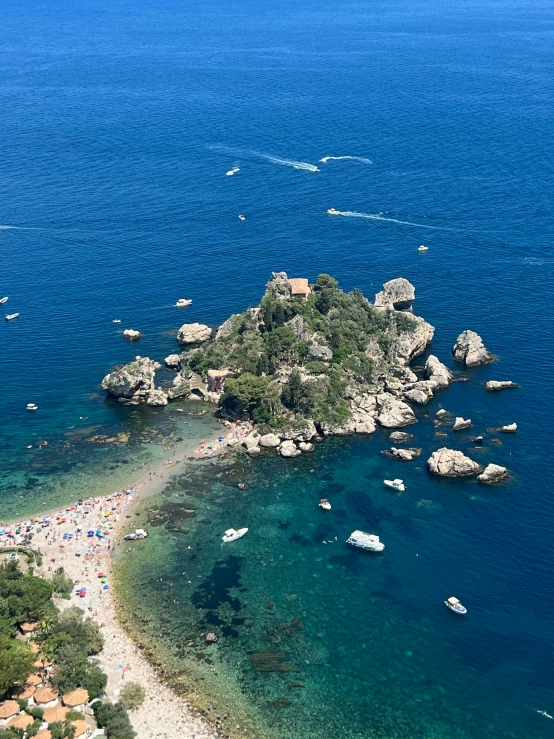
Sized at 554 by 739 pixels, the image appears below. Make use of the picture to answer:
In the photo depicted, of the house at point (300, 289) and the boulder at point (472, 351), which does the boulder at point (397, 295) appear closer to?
the house at point (300, 289)

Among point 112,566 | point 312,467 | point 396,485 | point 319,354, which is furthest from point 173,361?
point 396,485

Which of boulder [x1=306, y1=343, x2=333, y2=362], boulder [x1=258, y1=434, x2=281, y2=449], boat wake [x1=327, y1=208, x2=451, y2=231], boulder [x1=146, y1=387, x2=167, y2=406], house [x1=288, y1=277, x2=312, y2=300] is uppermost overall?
boat wake [x1=327, y1=208, x2=451, y2=231]

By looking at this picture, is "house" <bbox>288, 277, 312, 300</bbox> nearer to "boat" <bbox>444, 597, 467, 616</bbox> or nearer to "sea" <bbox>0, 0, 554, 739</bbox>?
"sea" <bbox>0, 0, 554, 739</bbox>

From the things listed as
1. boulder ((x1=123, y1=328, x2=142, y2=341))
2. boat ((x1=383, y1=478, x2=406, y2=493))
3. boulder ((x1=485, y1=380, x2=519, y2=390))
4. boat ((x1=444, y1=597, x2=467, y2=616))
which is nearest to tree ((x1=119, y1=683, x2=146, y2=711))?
boat ((x1=444, y1=597, x2=467, y2=616))

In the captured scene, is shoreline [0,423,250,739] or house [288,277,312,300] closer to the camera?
shoreline [0,423,250,739]

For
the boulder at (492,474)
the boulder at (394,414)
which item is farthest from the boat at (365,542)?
the boulder at (394,414)


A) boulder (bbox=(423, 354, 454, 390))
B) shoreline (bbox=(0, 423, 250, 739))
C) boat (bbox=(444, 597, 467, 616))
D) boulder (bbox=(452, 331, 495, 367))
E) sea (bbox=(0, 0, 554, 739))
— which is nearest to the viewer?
shoreline (bbox=(0, 423, 250, 739))

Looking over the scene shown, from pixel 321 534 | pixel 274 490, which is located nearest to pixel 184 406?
pixel 274 490
